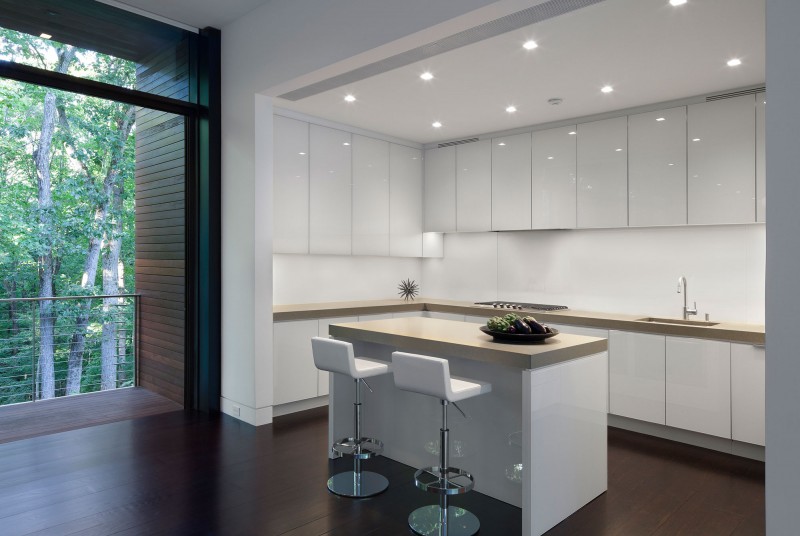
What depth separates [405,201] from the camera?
624cm

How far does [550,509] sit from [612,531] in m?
0.32

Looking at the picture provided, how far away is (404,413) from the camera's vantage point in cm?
346

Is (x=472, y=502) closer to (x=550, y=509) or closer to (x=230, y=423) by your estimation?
(x=550, y=509)

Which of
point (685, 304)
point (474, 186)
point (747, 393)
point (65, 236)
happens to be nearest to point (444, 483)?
point (747, 393)

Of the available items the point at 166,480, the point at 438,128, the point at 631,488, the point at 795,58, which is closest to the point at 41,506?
the point at 166,480

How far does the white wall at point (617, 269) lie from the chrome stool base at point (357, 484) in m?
2.98

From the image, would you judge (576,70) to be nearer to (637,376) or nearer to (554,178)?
(554,178)

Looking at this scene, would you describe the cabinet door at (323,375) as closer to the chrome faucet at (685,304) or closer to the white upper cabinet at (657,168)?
the white upper cabinet at (657,168)

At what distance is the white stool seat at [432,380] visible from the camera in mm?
2557

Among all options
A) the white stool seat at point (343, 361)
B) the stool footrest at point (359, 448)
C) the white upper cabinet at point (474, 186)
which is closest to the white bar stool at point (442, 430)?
the white stool seat at point (343, 361)

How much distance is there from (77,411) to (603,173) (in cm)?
501

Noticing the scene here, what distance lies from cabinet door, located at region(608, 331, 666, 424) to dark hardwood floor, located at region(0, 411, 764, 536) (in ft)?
0.84

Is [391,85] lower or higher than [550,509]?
higher

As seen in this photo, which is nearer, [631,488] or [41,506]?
[41,506]
